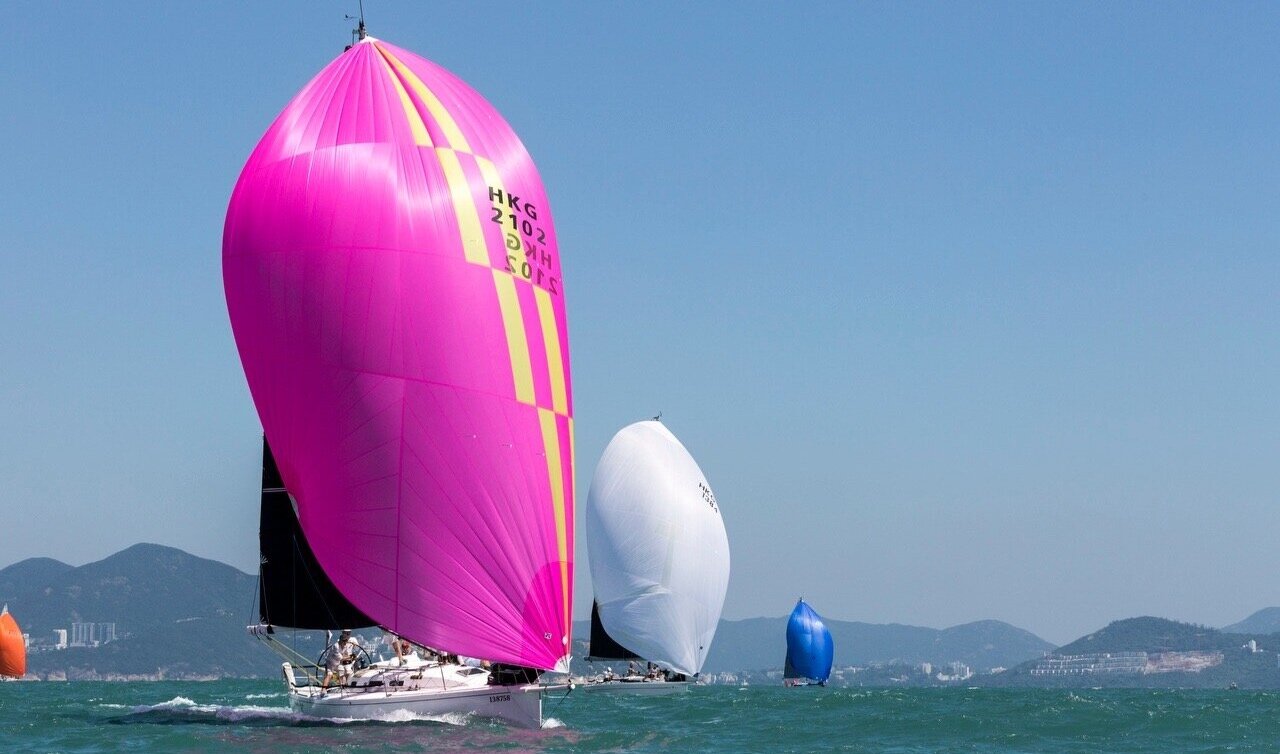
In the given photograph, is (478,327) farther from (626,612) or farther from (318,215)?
(626,612)

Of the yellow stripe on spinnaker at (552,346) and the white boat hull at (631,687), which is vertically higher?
the yellow stripe on spinnaker at (552,346)

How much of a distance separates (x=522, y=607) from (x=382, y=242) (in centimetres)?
658

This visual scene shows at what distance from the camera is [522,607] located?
29.5 meters

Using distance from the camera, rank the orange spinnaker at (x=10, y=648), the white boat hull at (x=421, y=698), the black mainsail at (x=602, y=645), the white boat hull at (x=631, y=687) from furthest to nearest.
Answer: the orange spinnaker at (x=10, y=648)
the black mainsail at (x=602, y=645)
the white boat hull at (x=631, y=687)
the white boat hull at (x=421, y=698)

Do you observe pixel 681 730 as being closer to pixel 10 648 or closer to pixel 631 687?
pixel 631 687

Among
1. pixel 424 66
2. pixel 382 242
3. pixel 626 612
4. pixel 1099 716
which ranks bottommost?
pixel 1099 716

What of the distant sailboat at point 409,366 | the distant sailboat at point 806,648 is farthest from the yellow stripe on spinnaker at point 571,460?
the distant sailboat at point 806,648

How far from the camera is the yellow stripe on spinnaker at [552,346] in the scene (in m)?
30.2

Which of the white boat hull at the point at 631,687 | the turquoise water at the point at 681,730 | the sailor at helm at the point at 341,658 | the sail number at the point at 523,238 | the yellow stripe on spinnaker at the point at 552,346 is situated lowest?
the turquoise water at the point at 681,730

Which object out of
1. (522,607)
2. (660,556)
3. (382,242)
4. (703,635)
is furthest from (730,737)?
(703,635)

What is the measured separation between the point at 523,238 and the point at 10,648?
86657 millimetres

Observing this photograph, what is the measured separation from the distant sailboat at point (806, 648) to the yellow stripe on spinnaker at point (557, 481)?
69.4 metres

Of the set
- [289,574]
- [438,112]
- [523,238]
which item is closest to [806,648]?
[289,574]

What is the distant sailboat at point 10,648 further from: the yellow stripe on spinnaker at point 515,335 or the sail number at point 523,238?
the yellow stripe on spinnaker at point 515,335
